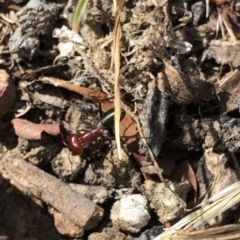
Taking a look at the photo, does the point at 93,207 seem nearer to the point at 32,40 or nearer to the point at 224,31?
the point at 32,40

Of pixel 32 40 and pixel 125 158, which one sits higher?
pixel 32 40

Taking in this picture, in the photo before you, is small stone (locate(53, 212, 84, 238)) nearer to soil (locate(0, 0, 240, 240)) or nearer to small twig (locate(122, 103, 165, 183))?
soil (locate(0, 0, 240, 240))

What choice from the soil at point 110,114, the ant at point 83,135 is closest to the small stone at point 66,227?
the soil at point 110,114

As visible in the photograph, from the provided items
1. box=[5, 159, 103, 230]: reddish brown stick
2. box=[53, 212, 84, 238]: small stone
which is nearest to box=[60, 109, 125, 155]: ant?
box=[5, 159, 103, 230]: reddish brown stick

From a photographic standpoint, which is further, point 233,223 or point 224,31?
point 224,31

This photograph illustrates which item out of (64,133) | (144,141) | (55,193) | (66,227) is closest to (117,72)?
(144,141)

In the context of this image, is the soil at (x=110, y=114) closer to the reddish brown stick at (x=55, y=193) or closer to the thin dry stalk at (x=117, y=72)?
the reddish brown stick at (x=55, y=193)

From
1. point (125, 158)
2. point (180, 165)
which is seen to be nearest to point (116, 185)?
point (125, 158)
